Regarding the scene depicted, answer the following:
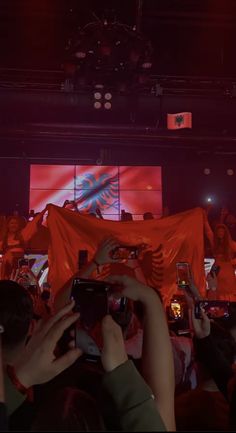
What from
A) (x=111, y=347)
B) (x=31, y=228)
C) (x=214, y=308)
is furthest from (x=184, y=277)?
(x=31, y=228)

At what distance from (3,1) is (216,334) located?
230 inches

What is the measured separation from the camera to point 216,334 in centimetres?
206

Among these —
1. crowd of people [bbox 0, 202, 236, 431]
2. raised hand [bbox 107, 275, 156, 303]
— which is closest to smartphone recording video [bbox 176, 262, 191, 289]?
crowd of people [bbox 0, 202, 236, 431]

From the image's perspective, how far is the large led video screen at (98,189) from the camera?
9961 millimetres

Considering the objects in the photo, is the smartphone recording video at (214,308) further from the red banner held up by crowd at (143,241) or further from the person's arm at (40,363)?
the red banner held up by crowd at (143,241)

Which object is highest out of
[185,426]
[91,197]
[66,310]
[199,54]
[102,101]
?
[199,54]

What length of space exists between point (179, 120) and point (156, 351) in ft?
20.9

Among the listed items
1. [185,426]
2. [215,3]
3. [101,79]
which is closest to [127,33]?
[101,79]

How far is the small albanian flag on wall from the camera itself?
7.19 m

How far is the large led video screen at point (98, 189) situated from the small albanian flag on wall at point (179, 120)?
3.00m

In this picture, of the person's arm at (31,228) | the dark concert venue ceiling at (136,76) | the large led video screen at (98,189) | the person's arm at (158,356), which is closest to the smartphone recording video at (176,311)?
the person's arm at (158,356)

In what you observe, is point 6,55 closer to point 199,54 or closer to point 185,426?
point 199,54

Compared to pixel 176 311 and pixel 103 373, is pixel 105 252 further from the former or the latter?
pixel 176 311

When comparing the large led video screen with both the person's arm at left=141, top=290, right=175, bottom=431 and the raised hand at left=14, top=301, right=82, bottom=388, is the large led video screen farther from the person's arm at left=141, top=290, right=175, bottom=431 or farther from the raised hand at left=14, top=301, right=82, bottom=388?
the raised hand at left=14, top=301, right=82, bottom=388
